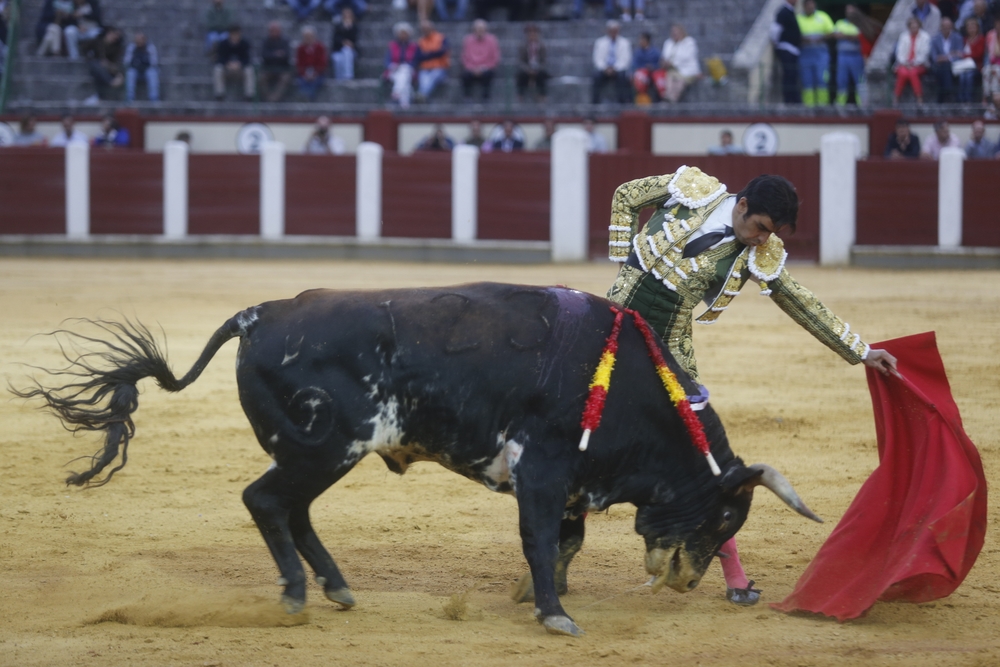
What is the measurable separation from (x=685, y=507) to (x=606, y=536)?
949 millimetres

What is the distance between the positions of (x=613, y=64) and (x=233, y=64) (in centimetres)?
472

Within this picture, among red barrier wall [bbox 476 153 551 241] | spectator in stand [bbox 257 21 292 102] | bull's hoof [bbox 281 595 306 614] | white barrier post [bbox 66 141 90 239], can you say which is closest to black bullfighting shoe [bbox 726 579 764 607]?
bull's hoof [bbox 281 595 306 614]

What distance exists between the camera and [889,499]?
11.7ft

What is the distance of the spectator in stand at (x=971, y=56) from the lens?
13.2 m

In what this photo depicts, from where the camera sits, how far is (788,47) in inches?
553

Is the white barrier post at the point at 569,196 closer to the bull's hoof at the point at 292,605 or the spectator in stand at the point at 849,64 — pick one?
the spectator in stand at the point at 849,64

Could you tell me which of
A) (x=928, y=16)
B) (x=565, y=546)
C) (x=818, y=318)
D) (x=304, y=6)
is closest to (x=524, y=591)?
(x=565, y=546)

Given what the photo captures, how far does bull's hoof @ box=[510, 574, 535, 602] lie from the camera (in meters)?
3.51

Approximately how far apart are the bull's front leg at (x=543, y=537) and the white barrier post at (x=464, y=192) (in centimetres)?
1115

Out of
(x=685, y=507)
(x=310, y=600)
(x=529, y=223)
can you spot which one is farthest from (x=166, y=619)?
(x=529, y=223)

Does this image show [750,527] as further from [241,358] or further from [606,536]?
[241,358]

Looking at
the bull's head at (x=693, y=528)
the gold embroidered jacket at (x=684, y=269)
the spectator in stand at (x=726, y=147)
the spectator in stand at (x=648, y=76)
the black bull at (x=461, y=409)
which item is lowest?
the bull's head at (x=693, y=528)

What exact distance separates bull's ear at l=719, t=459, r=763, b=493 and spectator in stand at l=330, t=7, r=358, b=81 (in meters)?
13.3

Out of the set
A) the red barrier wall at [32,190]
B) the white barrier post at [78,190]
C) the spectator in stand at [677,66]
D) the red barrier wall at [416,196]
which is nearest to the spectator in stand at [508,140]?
the red barrier wall at [416,196]
